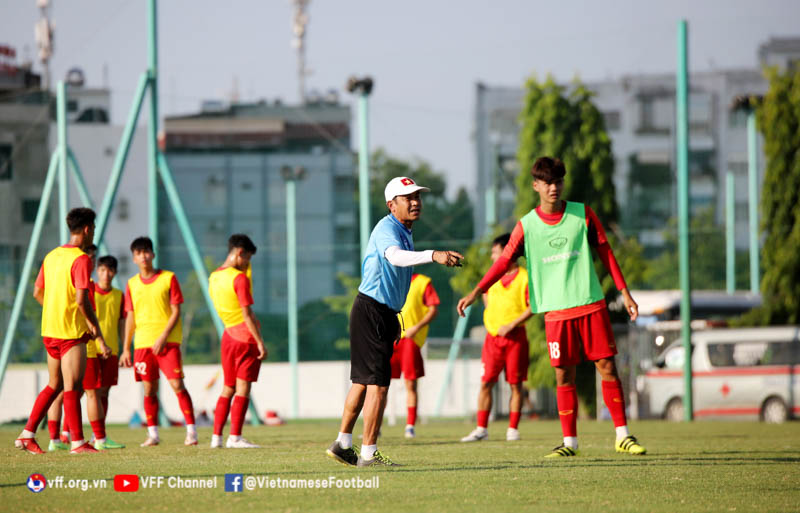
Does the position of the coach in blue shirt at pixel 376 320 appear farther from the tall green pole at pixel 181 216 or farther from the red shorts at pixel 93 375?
the tall green pole at pixel 181 216

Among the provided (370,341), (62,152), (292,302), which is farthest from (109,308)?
(292,302)

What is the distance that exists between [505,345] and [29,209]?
1158 centimetres

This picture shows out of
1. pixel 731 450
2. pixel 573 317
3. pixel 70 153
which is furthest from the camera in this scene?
pixel 70 153

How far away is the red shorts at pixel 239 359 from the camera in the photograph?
11.9 m

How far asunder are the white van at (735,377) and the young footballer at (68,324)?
57.5ft

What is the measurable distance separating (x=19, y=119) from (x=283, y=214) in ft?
106

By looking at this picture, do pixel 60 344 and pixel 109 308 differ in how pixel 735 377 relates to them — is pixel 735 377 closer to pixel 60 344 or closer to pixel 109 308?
pixel 109 308

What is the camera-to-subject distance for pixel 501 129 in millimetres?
82000

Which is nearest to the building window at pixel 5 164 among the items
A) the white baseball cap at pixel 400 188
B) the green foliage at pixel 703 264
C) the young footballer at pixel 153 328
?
the young footballer at pixel 153 328

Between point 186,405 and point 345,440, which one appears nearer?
point 345,440

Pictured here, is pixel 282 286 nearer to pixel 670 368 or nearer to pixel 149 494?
pixel 670 368

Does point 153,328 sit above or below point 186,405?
above

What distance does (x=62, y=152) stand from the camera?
19250 mm

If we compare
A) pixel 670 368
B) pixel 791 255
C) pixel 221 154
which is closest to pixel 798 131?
pixel 791 255
